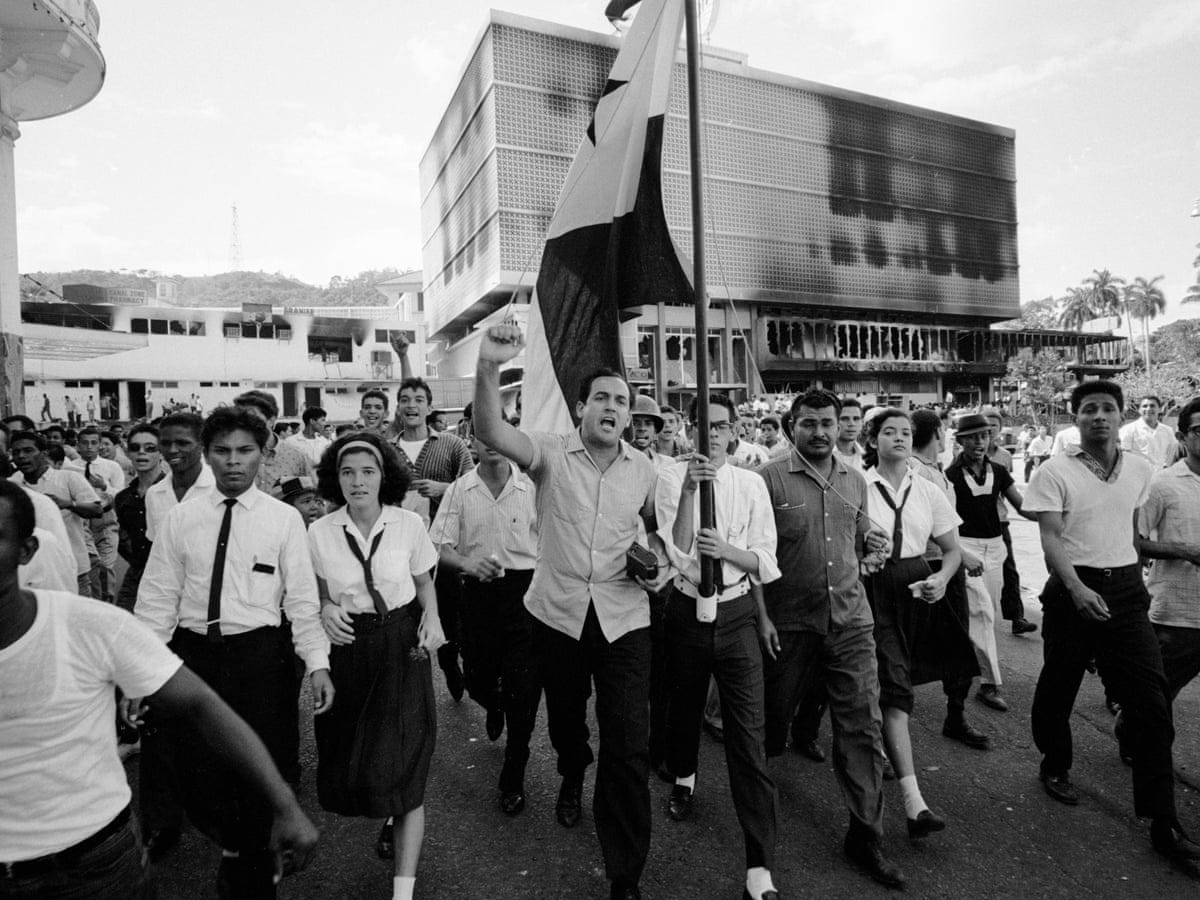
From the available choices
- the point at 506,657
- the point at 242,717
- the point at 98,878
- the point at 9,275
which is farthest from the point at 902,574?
the point at 9,275

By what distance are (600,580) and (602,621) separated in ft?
0.54

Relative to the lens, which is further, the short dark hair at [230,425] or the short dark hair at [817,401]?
the short dark hair at [817,401]

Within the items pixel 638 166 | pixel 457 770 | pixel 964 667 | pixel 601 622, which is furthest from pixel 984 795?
pixel 638 166

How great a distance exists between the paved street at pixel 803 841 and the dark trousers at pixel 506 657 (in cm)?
30

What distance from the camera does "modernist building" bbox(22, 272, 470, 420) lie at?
41.0m

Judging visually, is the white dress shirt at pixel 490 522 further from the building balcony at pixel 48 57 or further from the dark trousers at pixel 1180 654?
the building balcony at pixel 48 57

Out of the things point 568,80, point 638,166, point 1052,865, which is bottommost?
point 1052,865

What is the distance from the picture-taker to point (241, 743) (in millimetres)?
1758

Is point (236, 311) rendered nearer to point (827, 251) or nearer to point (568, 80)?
point (568, 80)

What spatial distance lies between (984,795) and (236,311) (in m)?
49.6

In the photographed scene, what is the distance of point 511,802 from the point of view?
3.66 metres

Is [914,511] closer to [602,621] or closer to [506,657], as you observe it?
[602,621]

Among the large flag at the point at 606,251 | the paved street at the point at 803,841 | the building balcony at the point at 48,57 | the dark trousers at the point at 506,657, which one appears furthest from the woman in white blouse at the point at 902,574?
the building balcony at the point at 48,57

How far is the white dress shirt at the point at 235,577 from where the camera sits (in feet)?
9.23
